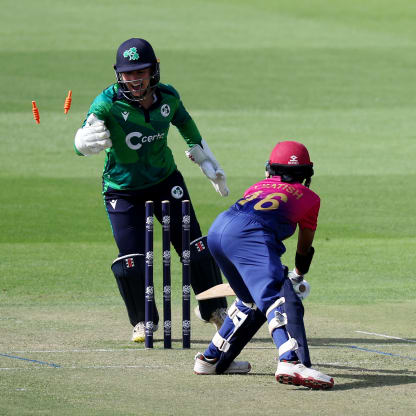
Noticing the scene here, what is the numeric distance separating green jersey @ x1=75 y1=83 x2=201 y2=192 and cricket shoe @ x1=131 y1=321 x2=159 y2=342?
1.01m

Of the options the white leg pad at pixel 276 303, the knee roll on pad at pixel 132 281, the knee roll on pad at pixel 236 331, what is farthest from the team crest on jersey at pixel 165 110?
the white leg pad at pixel 276 303

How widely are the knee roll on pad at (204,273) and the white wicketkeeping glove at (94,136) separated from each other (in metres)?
1.00

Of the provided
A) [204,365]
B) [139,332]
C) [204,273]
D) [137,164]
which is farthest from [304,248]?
[137,164]

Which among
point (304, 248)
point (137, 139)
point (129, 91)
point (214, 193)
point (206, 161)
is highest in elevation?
point (129, 91)

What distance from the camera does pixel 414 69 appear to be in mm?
29703

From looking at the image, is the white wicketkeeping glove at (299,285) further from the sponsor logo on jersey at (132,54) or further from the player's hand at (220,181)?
the sponsor logo on jersey at (132,54)

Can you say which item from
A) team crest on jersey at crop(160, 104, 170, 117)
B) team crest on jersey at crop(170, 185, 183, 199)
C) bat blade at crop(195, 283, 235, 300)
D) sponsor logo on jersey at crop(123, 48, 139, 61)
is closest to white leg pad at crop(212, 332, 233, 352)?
bat blade at crop(195, 283, 235, 300)

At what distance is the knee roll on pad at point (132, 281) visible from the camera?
8.18 meters

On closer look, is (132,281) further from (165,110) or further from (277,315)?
(277,315)

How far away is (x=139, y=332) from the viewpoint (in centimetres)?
815

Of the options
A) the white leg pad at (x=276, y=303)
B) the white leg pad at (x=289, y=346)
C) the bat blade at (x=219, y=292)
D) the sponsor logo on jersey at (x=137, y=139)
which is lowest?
the white leg pad at (x=289, y=346)

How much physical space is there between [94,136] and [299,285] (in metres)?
2.00

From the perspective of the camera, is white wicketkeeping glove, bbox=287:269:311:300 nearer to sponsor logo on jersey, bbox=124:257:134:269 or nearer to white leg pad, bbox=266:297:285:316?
white leg pad, bbox=266:297:285:316

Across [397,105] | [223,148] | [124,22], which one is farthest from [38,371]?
[124,22]
